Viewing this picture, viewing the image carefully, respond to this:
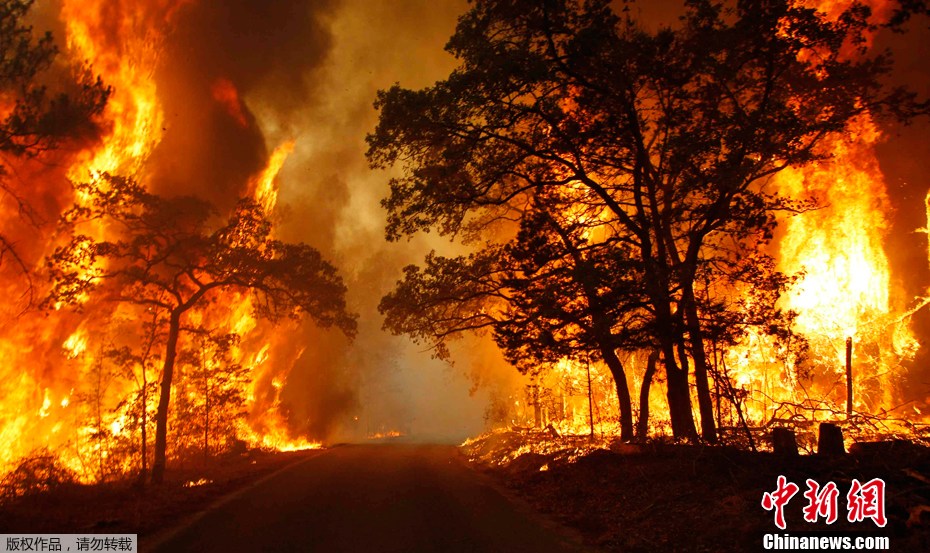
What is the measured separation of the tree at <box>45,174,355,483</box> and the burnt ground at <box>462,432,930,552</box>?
1153cm

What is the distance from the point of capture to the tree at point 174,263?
1519 cm

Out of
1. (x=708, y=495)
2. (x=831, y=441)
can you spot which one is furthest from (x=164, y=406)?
(x=831, y=441)

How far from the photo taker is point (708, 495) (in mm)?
7809

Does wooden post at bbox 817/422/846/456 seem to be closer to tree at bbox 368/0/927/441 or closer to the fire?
tree at bbox 368/0/927/441

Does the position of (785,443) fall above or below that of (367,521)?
above

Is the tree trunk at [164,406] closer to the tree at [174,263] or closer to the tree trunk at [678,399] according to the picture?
the tree at [174,263]

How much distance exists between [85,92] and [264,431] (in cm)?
3107

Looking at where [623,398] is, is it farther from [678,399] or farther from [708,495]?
[708,495]

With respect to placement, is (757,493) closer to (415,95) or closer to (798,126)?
(798,126)

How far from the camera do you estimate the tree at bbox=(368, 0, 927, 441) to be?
10922 millimetres

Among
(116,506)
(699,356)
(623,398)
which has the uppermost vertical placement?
(699,356)

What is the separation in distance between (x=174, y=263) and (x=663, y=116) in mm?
17227

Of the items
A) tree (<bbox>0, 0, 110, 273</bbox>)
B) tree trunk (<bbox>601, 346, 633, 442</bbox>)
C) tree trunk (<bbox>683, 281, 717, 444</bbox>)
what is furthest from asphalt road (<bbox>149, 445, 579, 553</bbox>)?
tree (<bbox>0, 0, 110, 273</bbox>)

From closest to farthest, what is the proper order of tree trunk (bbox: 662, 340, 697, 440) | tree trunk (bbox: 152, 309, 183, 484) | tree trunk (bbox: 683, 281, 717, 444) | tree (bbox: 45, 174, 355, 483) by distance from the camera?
1. tree trunk (bbox: 683, 281, 717, 444)
2. tree trunk (bbox: 662, 340, 697, 440)
3. tree trunk (bbox: 152, 309, 183, 484)
4. tree (bbox: 45, 174, 355, 483)
